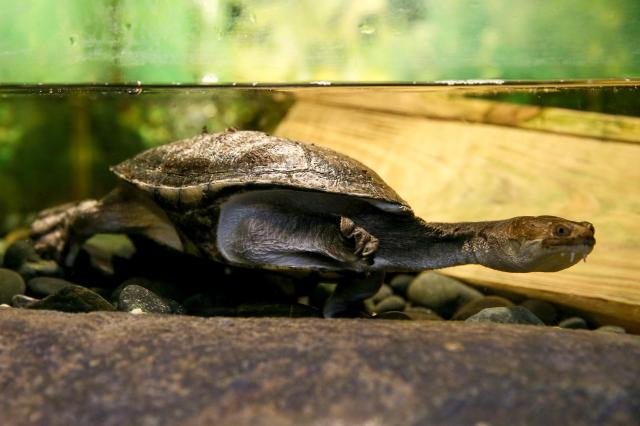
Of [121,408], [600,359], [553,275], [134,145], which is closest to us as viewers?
[121,408]

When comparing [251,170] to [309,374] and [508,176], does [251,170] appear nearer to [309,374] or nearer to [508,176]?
[309,374]

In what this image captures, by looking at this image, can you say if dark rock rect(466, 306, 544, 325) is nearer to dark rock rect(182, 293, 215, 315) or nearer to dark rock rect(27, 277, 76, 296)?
dark rock rect(182, 293, 215, 315)

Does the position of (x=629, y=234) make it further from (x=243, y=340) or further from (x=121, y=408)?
(x=121, y=408)

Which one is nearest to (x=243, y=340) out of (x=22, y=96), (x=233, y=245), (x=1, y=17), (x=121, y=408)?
(x=121, y=408)

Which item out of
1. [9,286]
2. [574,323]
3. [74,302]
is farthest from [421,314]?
[9,286]

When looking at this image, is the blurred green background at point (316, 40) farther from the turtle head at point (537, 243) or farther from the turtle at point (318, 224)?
the turtle head at point (537, 243)

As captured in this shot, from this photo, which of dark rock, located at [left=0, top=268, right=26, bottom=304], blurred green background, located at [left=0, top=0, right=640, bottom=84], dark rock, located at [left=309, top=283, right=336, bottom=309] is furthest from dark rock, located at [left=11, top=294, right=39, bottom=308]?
blurred green background, located at [left=0, top=0, right=640, bottom=84]
